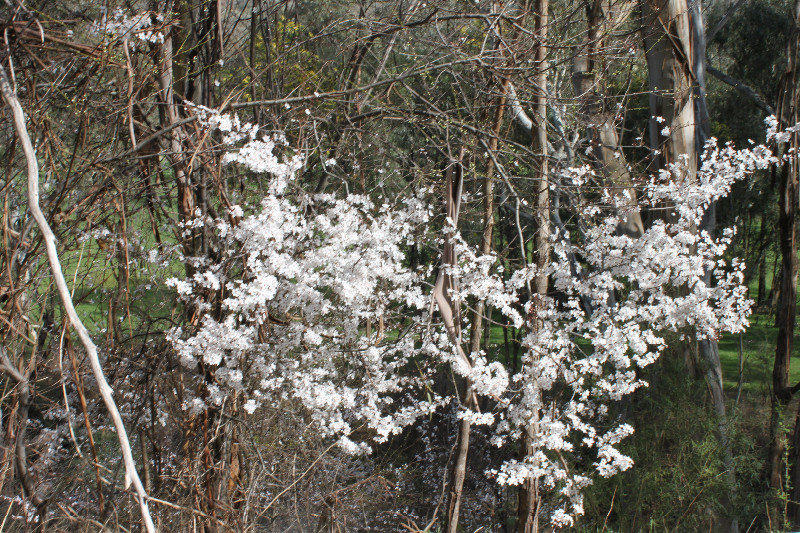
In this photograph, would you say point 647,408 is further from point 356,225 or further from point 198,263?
→ point 198,263

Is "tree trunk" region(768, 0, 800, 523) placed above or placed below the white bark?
above

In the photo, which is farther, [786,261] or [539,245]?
[786,261]

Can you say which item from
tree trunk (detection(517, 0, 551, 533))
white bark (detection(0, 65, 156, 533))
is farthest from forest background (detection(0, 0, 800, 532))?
white bark (detection(0, 65, 156, 533))

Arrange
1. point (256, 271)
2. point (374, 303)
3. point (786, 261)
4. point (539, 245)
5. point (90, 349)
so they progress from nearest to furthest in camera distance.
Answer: point (90, 349) < point (256, 271) < point (374, 303) < point (539, 245) < point (786, 261)

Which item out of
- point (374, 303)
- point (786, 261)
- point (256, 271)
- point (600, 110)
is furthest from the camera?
point (786, 261)

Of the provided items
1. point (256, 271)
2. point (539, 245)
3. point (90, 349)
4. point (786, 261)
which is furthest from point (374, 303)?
point (786, 261)

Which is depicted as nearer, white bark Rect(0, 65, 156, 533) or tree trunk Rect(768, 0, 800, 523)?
white bark Rect(0, 65, 156, 533)

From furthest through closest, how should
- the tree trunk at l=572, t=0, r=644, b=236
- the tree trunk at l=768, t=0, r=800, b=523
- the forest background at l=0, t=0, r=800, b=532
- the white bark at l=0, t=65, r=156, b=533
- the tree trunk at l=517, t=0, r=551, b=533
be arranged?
1. the tree trunk at l=768, t=0, r=800, b=523
2. the tree trunk at l=572, t=0, r=644, b=236
3. the tree trunk at l=517, t=0, r=551, b=533
4. the forest background at l=0, t=0, r=800, b=532
5. the white bark at l=0, t=65, r=156, b=533

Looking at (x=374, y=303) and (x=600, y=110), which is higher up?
(x=600, y=110)

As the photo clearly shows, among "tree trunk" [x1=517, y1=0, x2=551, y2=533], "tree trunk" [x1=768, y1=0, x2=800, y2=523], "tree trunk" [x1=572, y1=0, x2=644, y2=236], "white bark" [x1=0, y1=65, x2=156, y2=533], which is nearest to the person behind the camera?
"white bark" [x1=0, y1=65, x2=156, y2=533]

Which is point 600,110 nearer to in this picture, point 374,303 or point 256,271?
point 374,303

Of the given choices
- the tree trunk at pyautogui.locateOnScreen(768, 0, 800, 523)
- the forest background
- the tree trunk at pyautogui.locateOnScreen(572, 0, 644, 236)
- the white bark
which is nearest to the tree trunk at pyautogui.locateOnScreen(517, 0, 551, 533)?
the forest background

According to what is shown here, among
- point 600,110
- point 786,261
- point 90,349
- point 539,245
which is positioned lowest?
point 90,349

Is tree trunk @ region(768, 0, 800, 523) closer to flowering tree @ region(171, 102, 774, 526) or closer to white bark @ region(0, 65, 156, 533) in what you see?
flowering tree @ region(171, 102, 774, 526)
